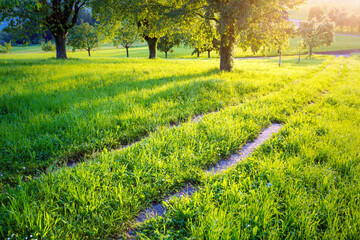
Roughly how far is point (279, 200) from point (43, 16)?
49.9ft

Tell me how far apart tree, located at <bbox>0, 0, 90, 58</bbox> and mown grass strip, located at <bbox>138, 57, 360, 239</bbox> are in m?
6.62

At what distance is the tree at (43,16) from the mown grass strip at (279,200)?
6619 millimetres

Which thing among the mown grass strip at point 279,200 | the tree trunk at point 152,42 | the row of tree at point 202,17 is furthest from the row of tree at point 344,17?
the mown grass strip at point 279,200

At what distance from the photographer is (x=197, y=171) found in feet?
11.2

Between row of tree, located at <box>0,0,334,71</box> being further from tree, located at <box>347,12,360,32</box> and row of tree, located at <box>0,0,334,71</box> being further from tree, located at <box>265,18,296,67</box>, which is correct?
tree, located at <box>347,12,360,32</box>

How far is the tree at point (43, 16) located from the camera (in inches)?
324

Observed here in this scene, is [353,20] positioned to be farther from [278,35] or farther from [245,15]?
[245,15]

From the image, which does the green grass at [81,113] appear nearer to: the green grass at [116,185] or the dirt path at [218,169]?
the green grass at [116,185]

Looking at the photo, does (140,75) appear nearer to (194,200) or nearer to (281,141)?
(281,141)

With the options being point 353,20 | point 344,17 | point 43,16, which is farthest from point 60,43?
point 344,17

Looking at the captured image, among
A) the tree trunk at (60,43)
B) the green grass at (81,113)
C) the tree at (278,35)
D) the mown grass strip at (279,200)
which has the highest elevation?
the tree trunk at (60,43)

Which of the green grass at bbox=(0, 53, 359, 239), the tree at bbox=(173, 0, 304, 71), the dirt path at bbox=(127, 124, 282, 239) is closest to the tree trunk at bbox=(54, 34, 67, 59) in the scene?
the tree at bbox=(173, 0, 304, 71)

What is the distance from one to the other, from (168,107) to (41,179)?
399 centimetres

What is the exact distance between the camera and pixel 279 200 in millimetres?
2660
